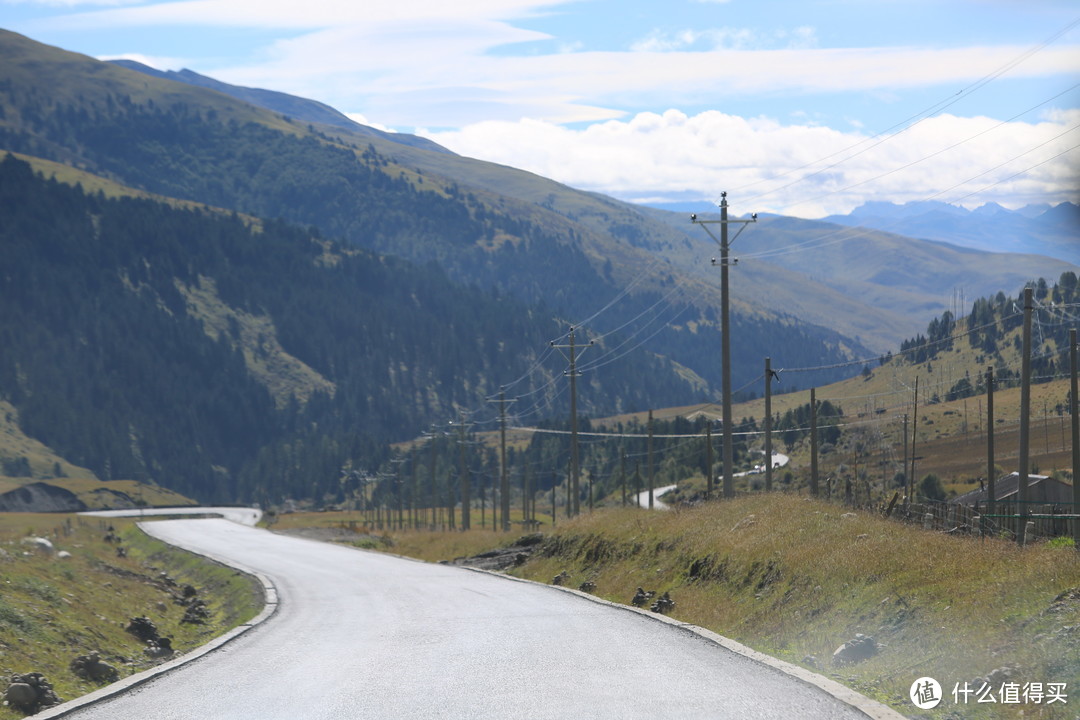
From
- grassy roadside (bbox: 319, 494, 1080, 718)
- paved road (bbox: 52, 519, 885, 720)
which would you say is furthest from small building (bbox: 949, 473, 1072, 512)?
paved road (bbox: 52, 519, 885, 720)

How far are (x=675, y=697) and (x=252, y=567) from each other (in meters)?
40.2

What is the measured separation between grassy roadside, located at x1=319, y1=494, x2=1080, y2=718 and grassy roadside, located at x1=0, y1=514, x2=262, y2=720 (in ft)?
34.9

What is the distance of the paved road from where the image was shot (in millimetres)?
12508

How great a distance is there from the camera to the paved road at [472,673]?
12.5 m

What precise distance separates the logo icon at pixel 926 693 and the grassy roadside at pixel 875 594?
0.35 ft

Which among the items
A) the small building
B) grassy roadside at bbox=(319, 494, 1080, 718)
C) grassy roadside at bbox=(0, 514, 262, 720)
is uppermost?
grassy roadside at bbox=(319, 494, 1080, 718)

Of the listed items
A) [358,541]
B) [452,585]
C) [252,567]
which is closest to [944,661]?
[452,585]

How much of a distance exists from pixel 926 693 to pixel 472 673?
585 cm

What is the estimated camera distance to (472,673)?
49.9 ft

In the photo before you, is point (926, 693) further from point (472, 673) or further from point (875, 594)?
point (472, 673)

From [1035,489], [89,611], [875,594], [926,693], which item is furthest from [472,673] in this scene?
[1035,489]

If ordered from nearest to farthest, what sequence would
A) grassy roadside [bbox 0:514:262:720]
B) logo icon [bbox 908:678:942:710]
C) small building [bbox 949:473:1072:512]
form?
logo icon [bbox 908:678:942:710] < grassy roadside [bbox 0:514:262:720] < small building [bbox 949:473:1072:512]

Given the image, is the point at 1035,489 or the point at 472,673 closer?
the point at 472,673

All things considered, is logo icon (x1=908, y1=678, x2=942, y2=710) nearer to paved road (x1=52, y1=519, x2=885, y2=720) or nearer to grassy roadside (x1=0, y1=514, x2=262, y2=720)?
paved road (x1=52, y1=519, x2=885, y2=720)
